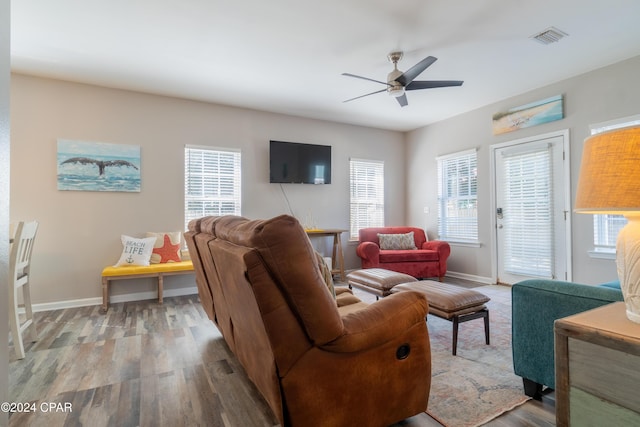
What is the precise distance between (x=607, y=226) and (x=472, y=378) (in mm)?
2952

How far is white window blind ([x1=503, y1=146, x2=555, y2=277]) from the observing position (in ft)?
13.5

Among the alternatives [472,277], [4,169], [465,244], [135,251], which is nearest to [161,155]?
[135,251]

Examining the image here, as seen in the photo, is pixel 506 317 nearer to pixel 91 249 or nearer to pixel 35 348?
pixel 35 348

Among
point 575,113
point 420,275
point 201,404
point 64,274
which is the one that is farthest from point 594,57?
point 64,274

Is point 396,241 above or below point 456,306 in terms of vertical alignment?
above

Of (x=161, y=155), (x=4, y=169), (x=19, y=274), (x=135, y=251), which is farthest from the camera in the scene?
(x=161, y=155)

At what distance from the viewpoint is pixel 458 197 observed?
534 cm

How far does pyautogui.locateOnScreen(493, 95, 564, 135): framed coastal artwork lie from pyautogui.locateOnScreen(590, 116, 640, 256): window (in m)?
0.49

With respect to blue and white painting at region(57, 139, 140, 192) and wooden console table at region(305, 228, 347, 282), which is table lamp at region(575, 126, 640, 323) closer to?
wooden console table at region(305, 228, 347, 282)

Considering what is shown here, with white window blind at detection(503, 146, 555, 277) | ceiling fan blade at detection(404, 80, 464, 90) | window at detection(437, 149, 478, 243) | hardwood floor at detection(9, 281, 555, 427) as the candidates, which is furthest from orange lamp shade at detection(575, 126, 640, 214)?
window at detection(437, 149, 478, 243)

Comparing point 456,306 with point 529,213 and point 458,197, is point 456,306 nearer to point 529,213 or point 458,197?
point 529,213

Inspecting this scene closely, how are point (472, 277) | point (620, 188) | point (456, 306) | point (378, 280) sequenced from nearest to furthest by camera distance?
point (620, 188) → point (456, 306) → point (378, 280) → point (472, 277)

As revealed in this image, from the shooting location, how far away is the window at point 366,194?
5781 millimetres

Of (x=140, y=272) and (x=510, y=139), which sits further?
(x=510, y=139)
